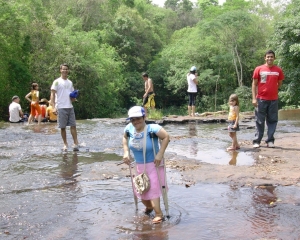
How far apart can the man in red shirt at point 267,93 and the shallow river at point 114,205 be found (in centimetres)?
91

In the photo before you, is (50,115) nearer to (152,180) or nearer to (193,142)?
(193,142)

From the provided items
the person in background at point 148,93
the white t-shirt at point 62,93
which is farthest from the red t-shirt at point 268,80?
the person in background at point 148,93

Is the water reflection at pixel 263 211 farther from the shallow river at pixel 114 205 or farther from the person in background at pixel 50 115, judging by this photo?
the person in background at pixel 50 115

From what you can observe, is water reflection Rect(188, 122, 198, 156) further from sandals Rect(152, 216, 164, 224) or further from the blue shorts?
sandals Rect(152, 216, 164, 224)

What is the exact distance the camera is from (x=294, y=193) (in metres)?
5.49

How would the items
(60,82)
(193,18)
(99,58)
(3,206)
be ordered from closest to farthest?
(3,206) → (60,82) → (99,58) → (193,18)

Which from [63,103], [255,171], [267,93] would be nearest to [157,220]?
[255,171]

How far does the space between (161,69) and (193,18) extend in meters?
32.8

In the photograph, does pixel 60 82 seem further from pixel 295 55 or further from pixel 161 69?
pixel 161 69

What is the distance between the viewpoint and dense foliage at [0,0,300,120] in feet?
78.7

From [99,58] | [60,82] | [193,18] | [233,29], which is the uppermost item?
[193,18]

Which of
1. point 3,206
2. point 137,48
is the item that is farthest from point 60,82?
point 137,48

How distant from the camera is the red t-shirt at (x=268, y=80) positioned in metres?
8.66

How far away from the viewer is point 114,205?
205 inches
